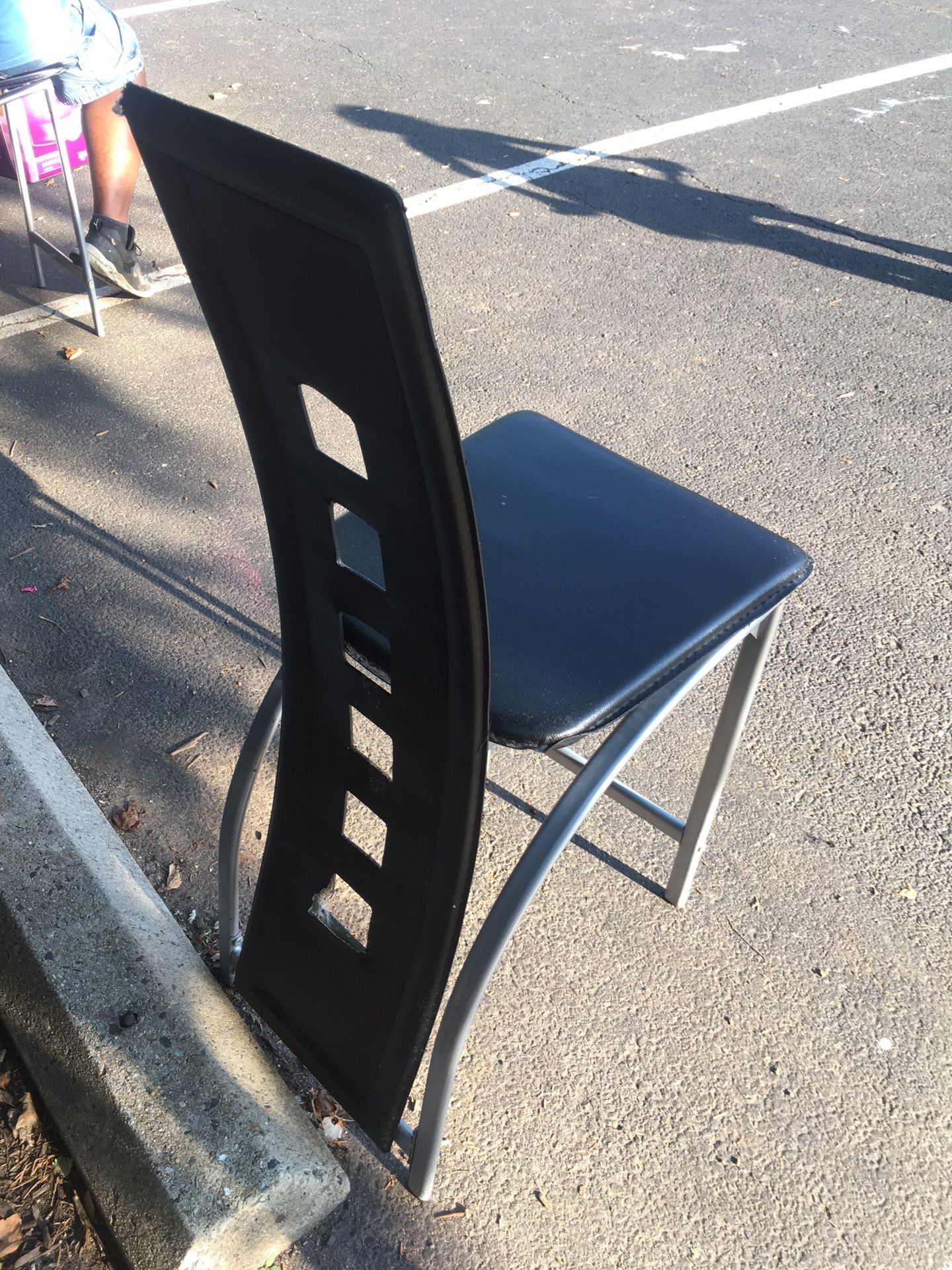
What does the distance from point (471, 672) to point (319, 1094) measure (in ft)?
3.40

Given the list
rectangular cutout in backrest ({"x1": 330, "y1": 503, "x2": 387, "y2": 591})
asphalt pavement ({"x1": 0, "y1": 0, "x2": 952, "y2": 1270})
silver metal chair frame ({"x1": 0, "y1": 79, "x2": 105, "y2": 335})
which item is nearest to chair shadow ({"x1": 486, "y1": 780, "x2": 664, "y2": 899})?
asphalt pavement ({"x1": 0, "y1": 0, "x2": 952, "y2": 1270})

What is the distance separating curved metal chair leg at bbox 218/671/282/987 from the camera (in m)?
1.68

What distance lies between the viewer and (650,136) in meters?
5.81

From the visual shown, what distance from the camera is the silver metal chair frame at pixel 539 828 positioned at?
1396mm

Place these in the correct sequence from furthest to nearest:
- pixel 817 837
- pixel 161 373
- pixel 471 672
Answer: pixel 161 373, pixel 817 837, pixel 471 672

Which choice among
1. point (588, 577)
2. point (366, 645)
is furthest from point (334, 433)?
point (366, 645)

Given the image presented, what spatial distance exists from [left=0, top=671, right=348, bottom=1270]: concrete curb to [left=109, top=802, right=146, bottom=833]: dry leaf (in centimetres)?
23

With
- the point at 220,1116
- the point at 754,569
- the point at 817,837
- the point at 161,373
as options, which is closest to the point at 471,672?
the point at 754,569

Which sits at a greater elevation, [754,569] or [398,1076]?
[754,569]

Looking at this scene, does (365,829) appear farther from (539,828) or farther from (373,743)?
(539,828)

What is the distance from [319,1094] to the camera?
180cm

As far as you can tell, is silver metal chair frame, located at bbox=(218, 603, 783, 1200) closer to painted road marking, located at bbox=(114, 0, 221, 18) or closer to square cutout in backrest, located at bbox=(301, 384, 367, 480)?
square cutout in backrest, located at bbox=(301, 384, 367, 480)

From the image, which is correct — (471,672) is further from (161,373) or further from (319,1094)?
(161,373)

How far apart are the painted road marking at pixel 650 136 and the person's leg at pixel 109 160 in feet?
4.20
